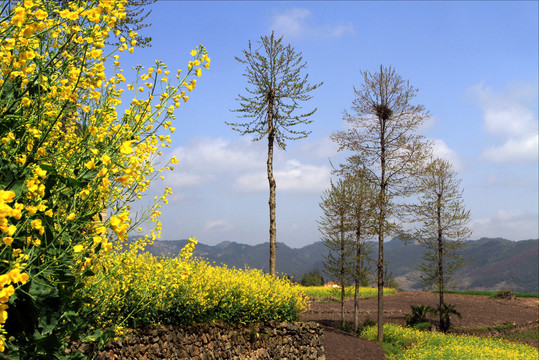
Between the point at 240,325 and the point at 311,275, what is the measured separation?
104ft

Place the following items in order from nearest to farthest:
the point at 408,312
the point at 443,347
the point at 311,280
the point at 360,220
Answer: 1. the point at 443,347
2. the point at 360,220
3. the point at 408,312
4. the point at 311,280

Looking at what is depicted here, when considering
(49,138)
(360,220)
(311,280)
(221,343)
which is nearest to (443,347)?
(360,220)

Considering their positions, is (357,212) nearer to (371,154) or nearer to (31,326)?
(371,154)

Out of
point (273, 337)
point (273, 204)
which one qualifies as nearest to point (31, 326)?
point (273, 337)

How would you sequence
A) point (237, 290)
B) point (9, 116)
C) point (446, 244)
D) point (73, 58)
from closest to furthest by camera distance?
point (9, 116)
point (73, 58)
point (237, 290)
point (446, 244)

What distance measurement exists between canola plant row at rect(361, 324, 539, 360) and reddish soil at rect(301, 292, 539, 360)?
111 cm

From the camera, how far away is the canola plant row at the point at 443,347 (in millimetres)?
12586

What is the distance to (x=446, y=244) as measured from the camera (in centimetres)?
2088

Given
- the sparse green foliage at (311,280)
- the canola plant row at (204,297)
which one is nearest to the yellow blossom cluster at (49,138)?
the canola plant row at (204,297)

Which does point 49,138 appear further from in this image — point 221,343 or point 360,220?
point 360,220

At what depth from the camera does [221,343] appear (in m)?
8.70

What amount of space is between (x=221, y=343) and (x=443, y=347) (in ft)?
29.9

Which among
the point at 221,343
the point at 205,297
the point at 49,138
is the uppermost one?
the point at 49,138

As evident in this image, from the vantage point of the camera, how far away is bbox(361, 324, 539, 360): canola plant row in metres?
12.6
